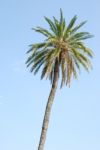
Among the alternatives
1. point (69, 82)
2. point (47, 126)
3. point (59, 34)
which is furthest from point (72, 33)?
point (47, 126)

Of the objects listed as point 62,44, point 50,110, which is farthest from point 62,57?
point 50,110

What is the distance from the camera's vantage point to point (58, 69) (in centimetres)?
5981

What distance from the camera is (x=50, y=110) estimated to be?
5894 cm

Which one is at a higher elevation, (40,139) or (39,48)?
(39,48)

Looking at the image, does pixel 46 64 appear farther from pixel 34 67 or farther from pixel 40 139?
pixel 40 139

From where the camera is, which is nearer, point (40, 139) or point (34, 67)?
point (40, 139)

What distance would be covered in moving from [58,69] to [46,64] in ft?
4.71

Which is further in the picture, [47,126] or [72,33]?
[72,33]

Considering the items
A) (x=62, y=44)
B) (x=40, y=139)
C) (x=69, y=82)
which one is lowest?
(x=40, y=139)

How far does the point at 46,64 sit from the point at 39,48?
2.17 m

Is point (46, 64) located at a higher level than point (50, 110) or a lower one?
higher

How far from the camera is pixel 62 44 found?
59156 mm

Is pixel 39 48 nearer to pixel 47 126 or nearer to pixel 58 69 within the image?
pixel 58 69

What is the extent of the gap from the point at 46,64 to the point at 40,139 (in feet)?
27.6
